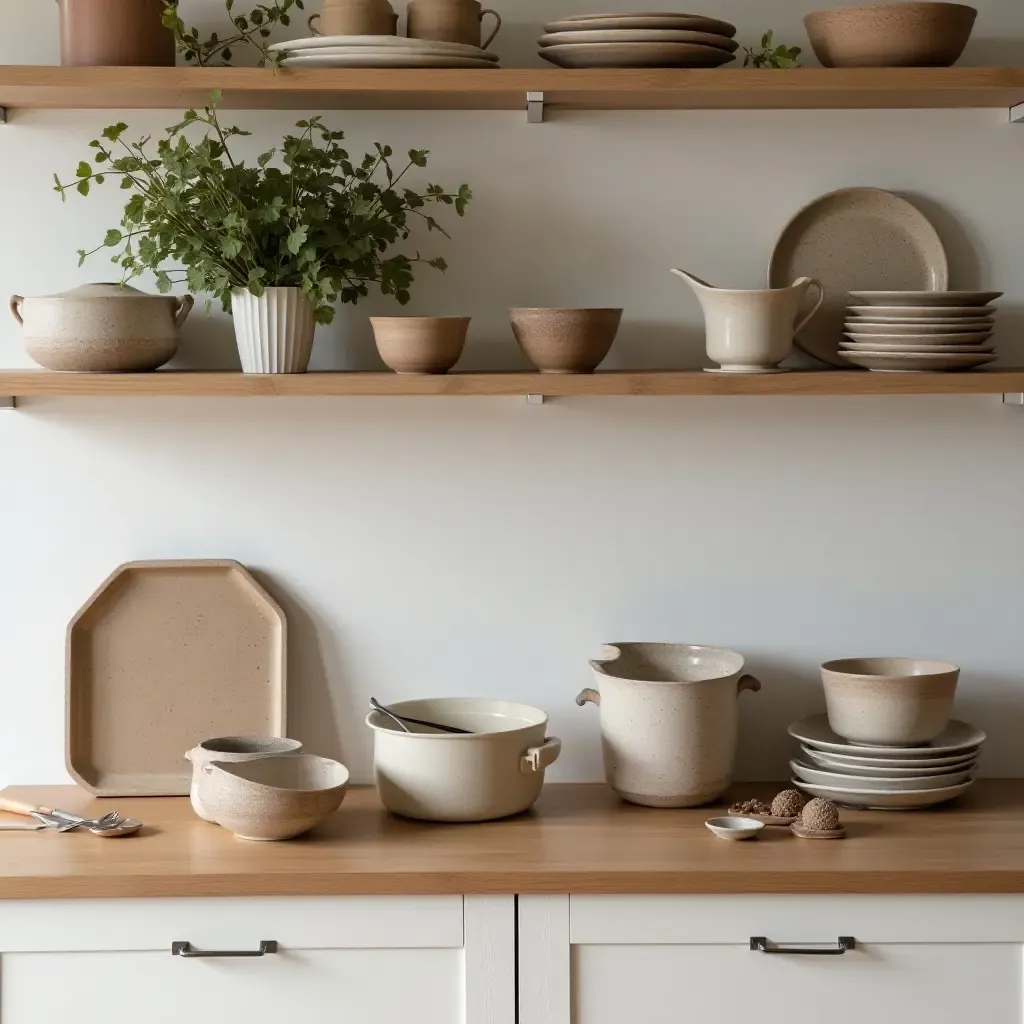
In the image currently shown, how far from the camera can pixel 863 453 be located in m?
2.19

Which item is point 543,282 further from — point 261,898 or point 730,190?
point 261,898

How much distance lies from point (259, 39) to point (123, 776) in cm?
116

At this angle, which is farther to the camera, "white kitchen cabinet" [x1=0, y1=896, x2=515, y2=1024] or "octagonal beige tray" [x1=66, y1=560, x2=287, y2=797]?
"octagonal beige tray" [x1=66, y1=560, x2=287, y2=797]

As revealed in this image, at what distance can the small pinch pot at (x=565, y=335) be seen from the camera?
1.92 metres

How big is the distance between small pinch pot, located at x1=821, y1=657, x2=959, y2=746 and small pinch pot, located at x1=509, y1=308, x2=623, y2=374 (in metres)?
0.59

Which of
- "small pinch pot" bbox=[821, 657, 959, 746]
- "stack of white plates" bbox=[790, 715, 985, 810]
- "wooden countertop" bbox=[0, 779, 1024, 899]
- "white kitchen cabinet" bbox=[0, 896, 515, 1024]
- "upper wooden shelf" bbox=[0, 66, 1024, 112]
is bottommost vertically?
"white kitchen cabinet" bbox=[0, 896, 515, 1024]

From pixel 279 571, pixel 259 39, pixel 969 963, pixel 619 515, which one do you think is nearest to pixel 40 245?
pixel 259 39

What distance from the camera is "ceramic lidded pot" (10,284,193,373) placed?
191 cm

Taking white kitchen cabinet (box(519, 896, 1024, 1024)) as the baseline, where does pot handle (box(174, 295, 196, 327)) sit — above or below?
above

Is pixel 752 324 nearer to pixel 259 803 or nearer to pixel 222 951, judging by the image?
pixel 259 803

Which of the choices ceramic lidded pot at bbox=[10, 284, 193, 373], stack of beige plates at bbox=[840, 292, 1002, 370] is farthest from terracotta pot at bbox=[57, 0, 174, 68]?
stack of beige plates at bbox=[840, 292, 1002, 370]

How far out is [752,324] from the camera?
6.37 ft

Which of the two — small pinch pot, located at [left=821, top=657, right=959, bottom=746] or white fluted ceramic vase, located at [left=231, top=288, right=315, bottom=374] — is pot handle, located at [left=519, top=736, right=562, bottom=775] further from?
white fluted ceramic vase, located at [left=231, top=288, right=315, bottom=374]

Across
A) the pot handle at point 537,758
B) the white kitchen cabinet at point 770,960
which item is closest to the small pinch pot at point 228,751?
the pot handle at point 537,758
